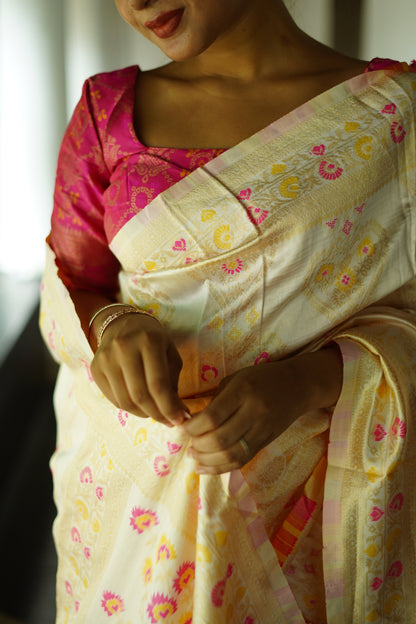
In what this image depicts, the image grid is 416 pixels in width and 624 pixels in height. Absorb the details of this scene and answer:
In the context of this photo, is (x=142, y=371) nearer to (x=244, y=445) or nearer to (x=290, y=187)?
(x=244, y=445)

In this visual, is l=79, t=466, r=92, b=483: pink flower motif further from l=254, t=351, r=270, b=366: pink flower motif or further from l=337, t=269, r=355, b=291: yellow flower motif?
l=337, t=269, r=355, b=291: yellow flower motif

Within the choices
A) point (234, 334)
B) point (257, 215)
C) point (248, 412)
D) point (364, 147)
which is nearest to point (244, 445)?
point (248, 412)

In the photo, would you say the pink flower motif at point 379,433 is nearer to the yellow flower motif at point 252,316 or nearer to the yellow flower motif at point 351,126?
the yellow flower motif at point 252,316

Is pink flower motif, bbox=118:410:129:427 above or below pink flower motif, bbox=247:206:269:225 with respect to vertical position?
below

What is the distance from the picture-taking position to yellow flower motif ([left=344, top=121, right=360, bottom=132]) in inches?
28.9

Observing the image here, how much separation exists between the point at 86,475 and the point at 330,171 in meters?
0.48

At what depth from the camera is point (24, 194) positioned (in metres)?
1.46

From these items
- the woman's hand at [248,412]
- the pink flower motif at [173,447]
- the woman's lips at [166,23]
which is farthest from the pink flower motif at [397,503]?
the woman's lips at [166,23]

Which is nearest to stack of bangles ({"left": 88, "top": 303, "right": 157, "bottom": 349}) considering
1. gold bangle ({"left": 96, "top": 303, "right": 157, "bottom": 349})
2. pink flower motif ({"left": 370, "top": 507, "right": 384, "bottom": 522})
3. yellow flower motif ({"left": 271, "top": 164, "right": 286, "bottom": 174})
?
gold bangle ({"left": 96, "top": 303, "right": 157, "bottom": 349})

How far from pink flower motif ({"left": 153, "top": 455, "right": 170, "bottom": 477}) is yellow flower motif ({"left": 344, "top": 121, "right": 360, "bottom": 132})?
0.42 meters

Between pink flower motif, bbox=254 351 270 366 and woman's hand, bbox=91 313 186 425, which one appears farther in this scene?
pink flower motif, bbox=254 351 270 366

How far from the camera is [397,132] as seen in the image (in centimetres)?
74

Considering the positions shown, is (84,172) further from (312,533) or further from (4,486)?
(4,486)

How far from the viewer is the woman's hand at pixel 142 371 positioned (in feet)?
2.06
